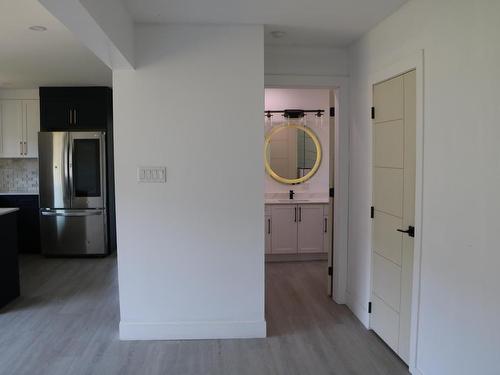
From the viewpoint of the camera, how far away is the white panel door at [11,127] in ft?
19.1

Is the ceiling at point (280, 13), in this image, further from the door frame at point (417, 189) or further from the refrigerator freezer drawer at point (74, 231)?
the refrigerator freezer drawer at point (74, 231)

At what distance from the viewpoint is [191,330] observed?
3098 millimetres

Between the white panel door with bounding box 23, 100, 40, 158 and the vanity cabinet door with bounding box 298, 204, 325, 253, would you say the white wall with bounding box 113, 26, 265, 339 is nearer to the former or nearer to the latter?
the vanity cabinet door with bounding box 298, 204, 325, 253

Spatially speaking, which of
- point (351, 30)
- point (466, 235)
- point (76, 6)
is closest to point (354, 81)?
point (351, 30)

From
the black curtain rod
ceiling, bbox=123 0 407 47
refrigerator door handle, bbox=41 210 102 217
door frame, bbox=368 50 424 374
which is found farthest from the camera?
refrigerator door handle, bbox=41 210 102 217

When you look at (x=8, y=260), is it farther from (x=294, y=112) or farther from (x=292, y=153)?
(x=294, y=112)

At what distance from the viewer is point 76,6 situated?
1759mm

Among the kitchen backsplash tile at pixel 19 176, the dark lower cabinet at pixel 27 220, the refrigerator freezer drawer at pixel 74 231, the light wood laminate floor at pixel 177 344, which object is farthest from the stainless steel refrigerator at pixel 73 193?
the light wood laminate floor at pixel 177 344

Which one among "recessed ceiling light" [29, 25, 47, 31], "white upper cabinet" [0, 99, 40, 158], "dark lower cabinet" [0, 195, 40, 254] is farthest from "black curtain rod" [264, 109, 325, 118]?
"dark lower cabinet" [0, 195, 40, 254]

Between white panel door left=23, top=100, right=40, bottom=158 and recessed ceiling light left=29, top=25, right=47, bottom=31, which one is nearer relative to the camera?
recessed ceiling light left=29, top=25, right=47, bottom=31

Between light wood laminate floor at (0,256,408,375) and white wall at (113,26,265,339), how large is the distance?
0.21 m

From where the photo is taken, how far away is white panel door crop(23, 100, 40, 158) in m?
5.84

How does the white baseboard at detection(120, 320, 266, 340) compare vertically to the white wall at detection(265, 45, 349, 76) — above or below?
below

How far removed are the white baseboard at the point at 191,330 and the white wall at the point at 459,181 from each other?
124 cm
